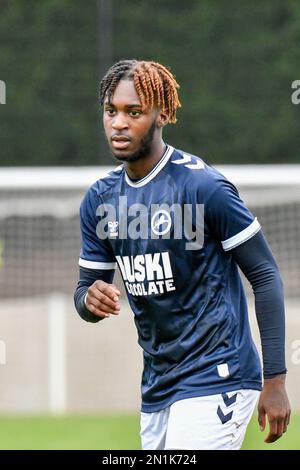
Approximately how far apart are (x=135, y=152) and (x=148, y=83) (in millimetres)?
258

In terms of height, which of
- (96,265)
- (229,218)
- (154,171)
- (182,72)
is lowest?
(96,265)

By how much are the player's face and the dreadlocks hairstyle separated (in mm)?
24

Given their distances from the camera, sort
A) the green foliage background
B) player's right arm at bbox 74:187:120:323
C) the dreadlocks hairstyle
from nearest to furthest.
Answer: the dreadlocks hairstyle < player's right arm at bbox 74:187:120:323 < the green foliage background

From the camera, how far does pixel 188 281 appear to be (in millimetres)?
4168

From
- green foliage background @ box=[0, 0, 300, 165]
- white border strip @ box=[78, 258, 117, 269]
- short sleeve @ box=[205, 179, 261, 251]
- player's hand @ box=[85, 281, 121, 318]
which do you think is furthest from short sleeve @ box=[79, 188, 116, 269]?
green foliage background @ box=[0, 0, 300, 165]

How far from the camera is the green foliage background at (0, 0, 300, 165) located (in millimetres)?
12281

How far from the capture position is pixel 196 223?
4.11 metres

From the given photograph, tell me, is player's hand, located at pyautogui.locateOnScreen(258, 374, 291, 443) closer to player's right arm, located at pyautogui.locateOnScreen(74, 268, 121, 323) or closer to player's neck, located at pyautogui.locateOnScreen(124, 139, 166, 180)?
player's right arm, located at pyautogui.locateOnScreen(74, 268, 121, 323)

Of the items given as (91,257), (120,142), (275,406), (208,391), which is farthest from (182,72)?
(275,406)

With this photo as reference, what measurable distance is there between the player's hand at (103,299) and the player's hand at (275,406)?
0.58m

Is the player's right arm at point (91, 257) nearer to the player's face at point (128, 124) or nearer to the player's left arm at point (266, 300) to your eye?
the player's face at point (128, 124)

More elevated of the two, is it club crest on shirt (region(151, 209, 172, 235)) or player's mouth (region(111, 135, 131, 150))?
player's mouth (region(111, 135, 131, 150))

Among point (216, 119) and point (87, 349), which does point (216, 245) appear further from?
point (216, 119)

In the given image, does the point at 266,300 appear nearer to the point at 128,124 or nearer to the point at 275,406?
the point at 275,406
